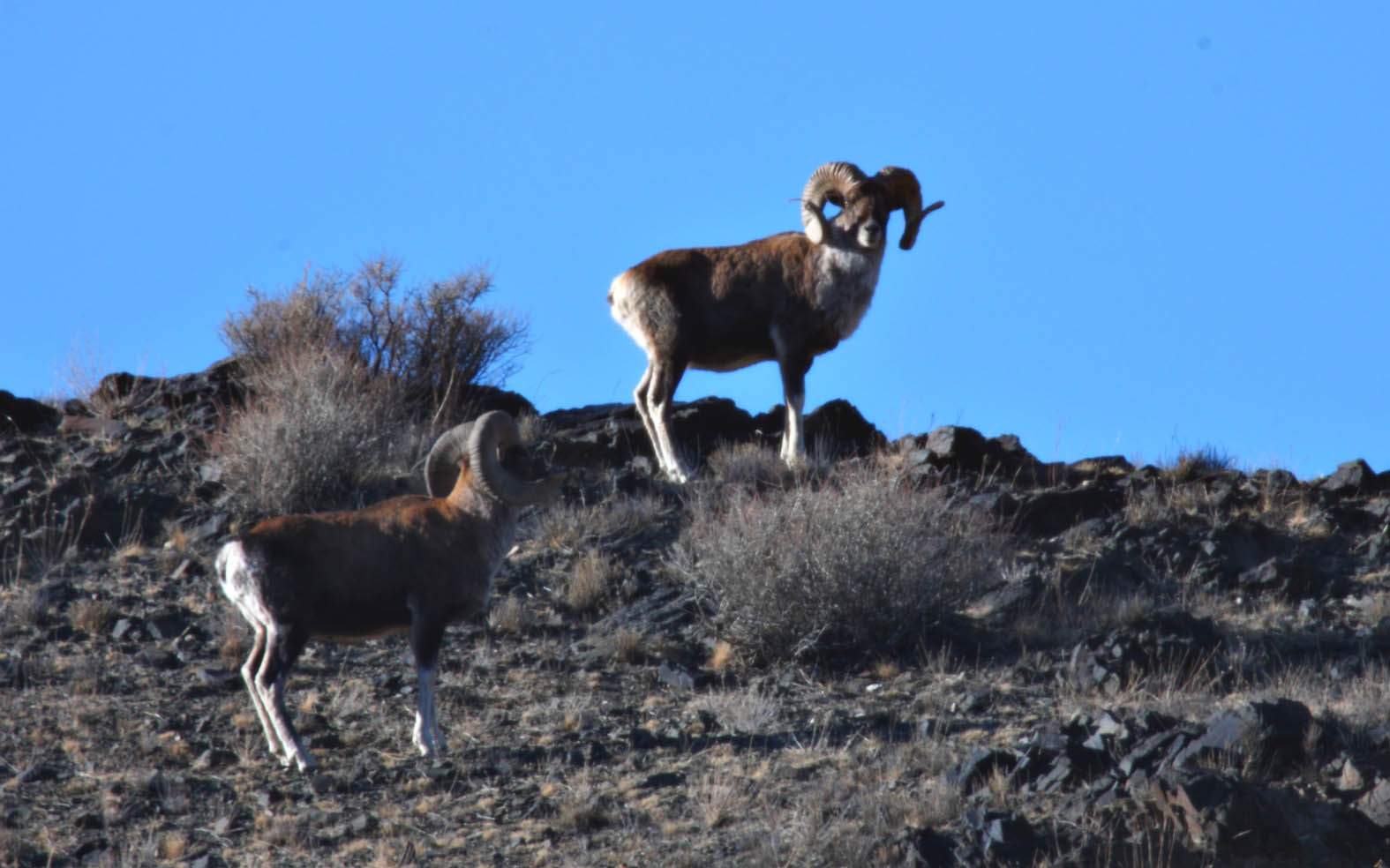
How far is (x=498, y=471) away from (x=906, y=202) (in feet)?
25.7

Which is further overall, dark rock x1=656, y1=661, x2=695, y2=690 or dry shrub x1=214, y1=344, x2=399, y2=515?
dry shrub x1=214, y1=344, x2=399, y2=515

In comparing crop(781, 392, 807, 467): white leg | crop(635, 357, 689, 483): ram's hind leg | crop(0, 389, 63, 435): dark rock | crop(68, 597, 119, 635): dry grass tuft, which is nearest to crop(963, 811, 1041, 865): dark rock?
crop(68, 597, 119, 635): dry grass tuft

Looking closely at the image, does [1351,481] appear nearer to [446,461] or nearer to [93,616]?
[446,461]

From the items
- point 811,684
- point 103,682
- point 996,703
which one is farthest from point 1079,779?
point 103,682

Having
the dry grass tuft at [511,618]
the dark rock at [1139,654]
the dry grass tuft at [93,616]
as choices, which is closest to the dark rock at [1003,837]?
the dark rock at [1139,654]

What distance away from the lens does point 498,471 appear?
30.6ft

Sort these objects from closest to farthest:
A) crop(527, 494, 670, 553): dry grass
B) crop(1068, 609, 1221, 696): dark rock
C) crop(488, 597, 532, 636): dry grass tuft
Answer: crop(1068, 609, 1221, 696): dark rock, crop(488, 597, 532, 636): dry grass tuft, crop(527, 494, 670, 553): dry grass

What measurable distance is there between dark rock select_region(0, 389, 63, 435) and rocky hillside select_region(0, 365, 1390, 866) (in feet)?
0.16

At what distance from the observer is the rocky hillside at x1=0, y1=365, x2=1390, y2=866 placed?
8.02 m

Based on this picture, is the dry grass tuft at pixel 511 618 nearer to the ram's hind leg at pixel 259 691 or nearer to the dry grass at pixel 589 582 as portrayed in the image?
the dry grass at pixel 589 582

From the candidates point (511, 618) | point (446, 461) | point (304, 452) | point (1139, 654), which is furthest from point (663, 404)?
point (1139, 654)

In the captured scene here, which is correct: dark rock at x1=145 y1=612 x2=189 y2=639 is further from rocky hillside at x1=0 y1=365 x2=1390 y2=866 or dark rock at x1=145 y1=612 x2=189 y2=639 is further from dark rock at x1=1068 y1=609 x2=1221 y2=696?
dark rock at x1=1068 y1=609 x2=1221 y2=696

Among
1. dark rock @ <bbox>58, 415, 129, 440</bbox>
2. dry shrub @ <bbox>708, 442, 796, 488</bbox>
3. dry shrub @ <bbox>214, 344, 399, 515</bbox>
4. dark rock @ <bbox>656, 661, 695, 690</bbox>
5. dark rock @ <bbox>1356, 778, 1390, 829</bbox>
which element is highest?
dark rock @ <bbox>58, 415, 129, 440</bbox>

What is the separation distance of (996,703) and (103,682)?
564cm
